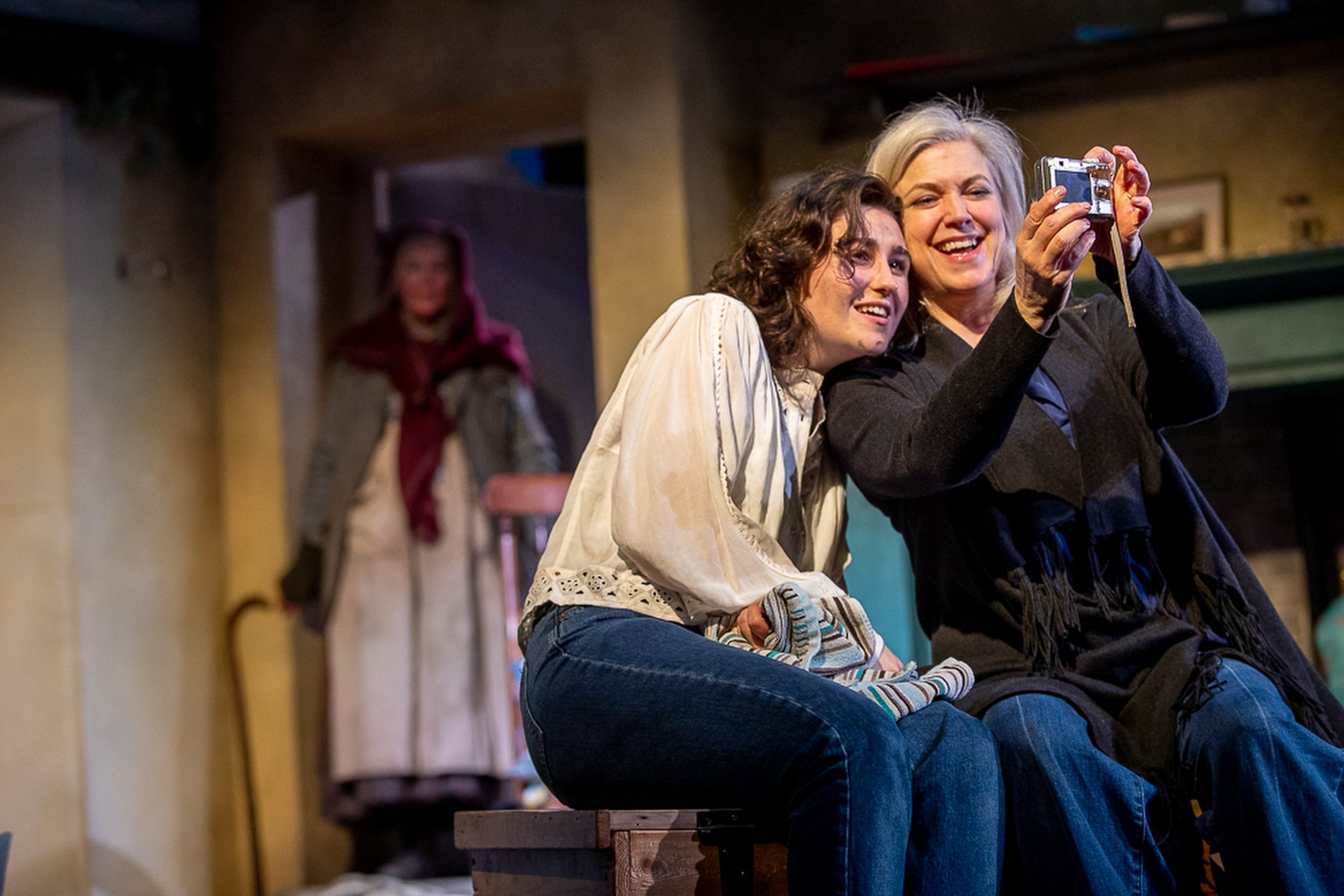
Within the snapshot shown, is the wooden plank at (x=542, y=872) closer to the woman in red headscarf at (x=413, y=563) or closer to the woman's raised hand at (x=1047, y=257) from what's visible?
the woman's raised hand at (x=1047, y=257)

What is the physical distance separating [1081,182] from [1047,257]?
11 centimetres

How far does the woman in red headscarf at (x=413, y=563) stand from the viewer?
3.94 metres

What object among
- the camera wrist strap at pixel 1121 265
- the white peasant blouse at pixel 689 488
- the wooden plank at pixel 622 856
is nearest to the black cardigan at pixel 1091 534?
the camera wrist strap at pixel 1121 265

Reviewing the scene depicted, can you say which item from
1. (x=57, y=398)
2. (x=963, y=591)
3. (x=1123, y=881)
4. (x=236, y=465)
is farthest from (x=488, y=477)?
(x=1123, y=881)

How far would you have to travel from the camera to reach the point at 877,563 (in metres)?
2.73

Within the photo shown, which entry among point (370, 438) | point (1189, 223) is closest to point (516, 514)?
point (370, 438)

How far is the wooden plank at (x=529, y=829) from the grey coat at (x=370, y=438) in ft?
8.03

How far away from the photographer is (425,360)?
13.6 feet

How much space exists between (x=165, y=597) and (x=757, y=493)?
2.99 m

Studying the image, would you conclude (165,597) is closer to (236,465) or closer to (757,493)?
(236,465)

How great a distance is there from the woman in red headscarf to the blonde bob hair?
230 centimetres

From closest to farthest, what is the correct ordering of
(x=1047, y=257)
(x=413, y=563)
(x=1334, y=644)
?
(x=1047, y=257)
(x=1334, y=644)
(x=413, y=563)

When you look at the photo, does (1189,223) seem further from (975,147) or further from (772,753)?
(772,753)

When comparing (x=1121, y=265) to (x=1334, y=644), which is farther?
(x=1334, y=644)
